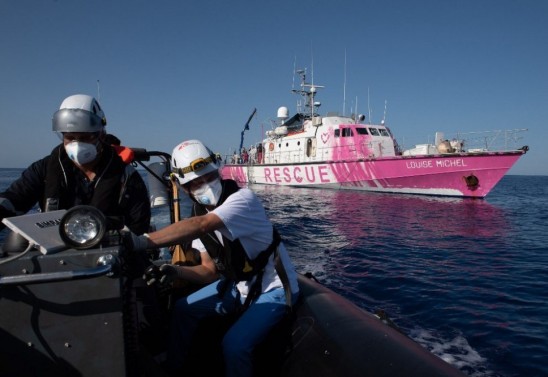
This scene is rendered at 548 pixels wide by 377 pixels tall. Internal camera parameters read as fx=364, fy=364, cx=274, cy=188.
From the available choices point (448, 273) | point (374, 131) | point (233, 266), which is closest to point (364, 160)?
point (374, 131)

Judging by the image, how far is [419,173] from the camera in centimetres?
2084

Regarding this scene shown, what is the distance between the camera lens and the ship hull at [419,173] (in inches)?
760

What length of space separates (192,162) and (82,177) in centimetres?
88

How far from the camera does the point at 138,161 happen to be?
3678 mm

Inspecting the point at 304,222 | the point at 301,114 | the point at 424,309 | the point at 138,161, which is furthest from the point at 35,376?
the point at 301,114

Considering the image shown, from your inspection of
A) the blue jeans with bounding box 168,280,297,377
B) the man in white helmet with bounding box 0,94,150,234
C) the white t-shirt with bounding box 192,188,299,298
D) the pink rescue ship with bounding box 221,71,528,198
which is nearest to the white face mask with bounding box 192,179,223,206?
the white t-shirt with bounding box 192,188,299,298

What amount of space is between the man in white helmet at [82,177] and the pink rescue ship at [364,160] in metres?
19.9

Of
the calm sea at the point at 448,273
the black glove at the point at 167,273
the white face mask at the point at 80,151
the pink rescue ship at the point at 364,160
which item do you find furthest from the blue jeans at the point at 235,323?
the pink rescue ship at the point at 364,160

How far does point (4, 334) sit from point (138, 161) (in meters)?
Answer: 2.42

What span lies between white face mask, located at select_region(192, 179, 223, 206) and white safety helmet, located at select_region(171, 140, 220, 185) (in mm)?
92

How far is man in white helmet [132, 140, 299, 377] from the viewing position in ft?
7.34

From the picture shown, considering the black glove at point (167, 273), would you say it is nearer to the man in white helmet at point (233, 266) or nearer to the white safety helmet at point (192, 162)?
the man in white helmet at point (233, 266)

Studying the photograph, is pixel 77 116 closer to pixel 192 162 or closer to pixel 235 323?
pixel 192 162

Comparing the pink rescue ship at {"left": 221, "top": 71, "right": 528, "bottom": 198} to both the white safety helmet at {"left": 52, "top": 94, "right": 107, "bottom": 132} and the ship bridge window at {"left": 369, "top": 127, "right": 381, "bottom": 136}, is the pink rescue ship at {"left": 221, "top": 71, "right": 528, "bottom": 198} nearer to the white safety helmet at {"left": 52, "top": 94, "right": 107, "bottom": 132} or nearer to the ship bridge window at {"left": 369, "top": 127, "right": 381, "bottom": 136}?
the ship bridge window at {"left": 369, "top": 127, "right": 381, "bottom": 136}
